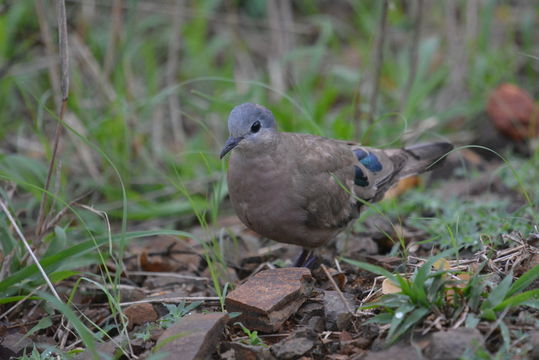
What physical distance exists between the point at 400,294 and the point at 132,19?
3.47m

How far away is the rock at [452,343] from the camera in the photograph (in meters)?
2.39

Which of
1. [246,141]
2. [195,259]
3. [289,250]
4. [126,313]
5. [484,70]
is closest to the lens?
[126,313]

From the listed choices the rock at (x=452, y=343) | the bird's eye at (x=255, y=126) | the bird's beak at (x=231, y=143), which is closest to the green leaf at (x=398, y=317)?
the rock at (x=452, y=343)

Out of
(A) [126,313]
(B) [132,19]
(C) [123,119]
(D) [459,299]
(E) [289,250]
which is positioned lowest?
(E) [289,250]

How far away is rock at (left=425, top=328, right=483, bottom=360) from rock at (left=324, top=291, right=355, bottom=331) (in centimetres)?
49

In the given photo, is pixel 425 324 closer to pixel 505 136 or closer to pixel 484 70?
pixel 505 136

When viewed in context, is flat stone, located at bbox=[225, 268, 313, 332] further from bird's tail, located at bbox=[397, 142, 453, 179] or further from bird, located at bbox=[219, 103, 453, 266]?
bird's tail, located at bbox=[397, 142, 453, 179]

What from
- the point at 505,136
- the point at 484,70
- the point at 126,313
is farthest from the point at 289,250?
the point at 484,70

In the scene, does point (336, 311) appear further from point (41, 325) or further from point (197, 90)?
point (197, 90)

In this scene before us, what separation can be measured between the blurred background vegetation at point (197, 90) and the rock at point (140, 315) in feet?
→ 1.90

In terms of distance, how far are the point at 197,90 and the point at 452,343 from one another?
4.62m

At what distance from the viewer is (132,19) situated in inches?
210

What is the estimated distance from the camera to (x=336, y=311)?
297 centimetres

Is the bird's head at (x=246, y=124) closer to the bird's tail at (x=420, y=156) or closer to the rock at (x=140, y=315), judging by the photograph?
the rock at (x=140, y=315)
